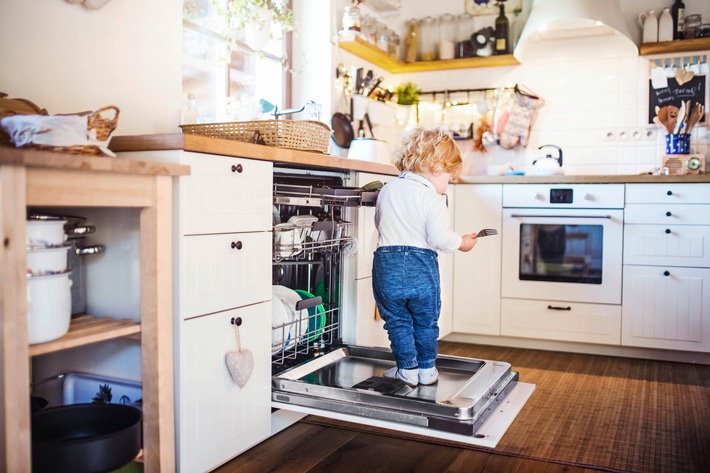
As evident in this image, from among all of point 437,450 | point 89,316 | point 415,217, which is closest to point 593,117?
point 415,217

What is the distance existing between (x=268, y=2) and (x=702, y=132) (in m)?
2.56

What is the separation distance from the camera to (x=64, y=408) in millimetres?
1649

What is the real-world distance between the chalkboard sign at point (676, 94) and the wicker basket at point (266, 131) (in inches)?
102

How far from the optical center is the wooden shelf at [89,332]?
4.64ft

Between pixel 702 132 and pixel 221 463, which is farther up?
pixel 702 132

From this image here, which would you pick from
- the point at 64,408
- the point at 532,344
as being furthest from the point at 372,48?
the point at 64,408

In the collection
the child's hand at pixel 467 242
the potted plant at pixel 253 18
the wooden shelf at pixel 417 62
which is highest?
the wooden shelf at pixel 417 62

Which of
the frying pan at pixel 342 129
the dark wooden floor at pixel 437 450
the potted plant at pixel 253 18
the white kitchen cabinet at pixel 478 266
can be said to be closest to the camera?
the dark wooden floor at pixel 437 450

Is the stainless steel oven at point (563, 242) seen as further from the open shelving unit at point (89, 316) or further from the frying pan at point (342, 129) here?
the open shelving unit at point (89, 316)

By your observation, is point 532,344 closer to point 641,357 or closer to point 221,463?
point 641,357

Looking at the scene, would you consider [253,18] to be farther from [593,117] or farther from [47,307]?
[593,117]

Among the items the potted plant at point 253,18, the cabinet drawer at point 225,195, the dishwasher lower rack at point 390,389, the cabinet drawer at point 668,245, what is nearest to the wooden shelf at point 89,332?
the cabinet drawer at point 225,195

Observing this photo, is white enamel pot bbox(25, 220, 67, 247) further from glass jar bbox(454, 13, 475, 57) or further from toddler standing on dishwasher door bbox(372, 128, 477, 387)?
glass jar bbox(454, 13, 475, 57)

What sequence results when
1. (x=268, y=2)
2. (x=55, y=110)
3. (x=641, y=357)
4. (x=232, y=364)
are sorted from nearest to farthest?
(x=232, y=364) < (x=55, y=110) < (x=268, y=2) < (x=641, y=357)
